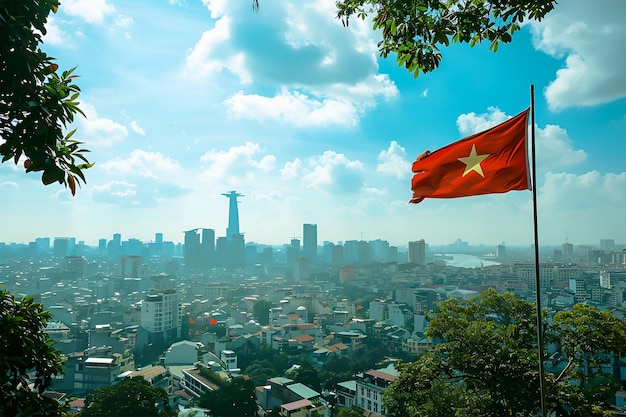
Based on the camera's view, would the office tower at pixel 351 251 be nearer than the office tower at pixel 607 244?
No

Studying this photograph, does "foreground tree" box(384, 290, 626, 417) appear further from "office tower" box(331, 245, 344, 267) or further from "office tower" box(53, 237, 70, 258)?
"office tower" box(53, 237, 70, 258)

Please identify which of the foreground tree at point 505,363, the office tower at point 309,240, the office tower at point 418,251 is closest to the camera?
the foreground tree at point 505,363

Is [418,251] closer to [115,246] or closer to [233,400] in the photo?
[233,400]

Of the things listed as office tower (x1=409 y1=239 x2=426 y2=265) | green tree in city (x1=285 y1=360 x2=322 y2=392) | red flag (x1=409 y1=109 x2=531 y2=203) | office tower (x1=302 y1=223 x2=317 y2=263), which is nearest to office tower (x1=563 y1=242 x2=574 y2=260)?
office tower (x1=409 y1=239 x2=426 y2=265)

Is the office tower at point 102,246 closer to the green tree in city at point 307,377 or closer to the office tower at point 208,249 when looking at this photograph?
the office tower at point 208,249

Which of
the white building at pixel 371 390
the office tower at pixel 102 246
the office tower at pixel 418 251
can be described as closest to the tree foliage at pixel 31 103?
the white building at pixel 371 390

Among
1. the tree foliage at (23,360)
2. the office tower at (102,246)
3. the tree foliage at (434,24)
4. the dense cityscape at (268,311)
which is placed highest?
the tree foliage at (434,24)

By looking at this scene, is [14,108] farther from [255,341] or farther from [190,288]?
[190,288]
